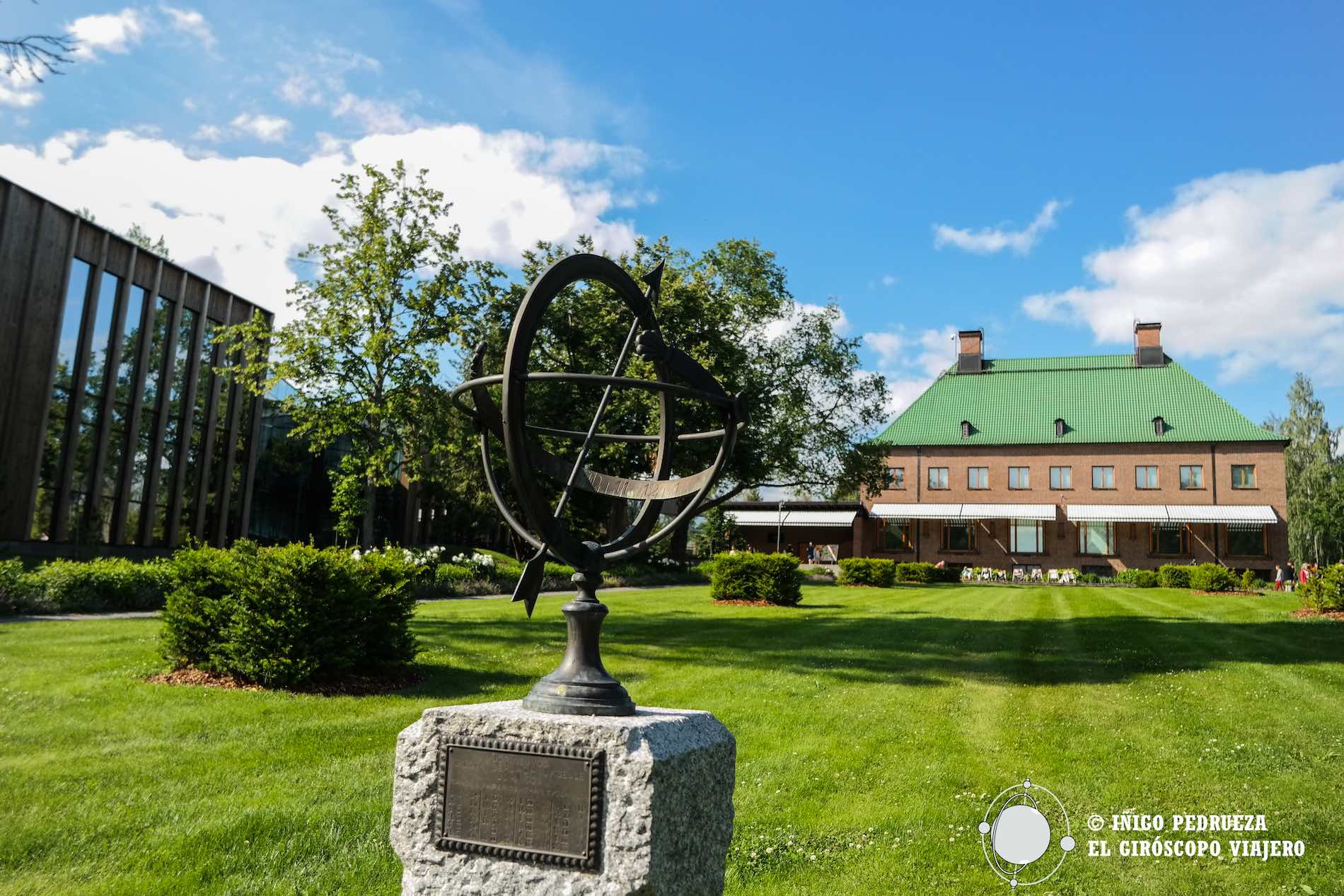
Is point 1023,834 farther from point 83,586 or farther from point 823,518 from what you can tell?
point 823,518

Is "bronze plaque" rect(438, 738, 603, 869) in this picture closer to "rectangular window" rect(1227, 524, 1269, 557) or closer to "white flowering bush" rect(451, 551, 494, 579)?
"white flowering bush" rect(451, 551, 494, 579)

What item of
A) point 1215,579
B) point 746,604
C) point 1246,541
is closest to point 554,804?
point 746,604

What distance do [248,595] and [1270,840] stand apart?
Result: 8.85 meters

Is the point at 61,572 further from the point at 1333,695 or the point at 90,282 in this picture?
the point at 1333,695

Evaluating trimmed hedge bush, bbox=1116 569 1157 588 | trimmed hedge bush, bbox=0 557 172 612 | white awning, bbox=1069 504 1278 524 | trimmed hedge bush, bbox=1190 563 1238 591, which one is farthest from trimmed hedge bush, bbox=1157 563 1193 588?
trimmed hedge bush, bbox=0 557 172 612

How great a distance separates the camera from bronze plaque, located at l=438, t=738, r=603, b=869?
3.56m

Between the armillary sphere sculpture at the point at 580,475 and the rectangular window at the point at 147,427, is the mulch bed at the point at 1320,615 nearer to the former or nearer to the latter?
the armillary sphere sculpture at the point at 580,475

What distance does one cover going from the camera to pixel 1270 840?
229 inches

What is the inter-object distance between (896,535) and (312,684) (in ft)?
155

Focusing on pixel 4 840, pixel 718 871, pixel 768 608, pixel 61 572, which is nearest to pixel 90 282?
pixel 61 572

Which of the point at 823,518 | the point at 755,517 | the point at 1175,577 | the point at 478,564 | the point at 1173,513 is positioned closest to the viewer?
the point at 478,564

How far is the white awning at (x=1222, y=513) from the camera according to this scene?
45375 mm

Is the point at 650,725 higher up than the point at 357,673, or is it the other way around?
the point at 650,725

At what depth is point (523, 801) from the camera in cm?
366
